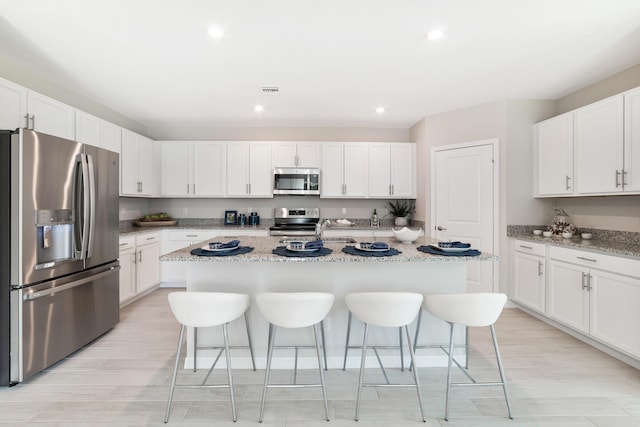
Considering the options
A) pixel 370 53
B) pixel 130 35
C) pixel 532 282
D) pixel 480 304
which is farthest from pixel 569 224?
pixel 130 35

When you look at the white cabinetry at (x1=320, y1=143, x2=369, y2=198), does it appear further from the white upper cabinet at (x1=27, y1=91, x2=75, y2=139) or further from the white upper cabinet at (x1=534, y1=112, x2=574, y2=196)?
the white upper cabinet at (x1=27, y1=91, x2=75, y2=139)

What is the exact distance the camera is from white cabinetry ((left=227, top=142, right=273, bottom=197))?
4.87 metres

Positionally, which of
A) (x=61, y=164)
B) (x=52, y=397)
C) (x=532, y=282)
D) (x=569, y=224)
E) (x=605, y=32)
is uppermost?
(x=605, y=32)

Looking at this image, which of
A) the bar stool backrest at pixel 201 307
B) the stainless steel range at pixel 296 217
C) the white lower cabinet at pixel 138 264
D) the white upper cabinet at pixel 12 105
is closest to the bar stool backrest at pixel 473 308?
the bar stool backrest at pixel 201 307

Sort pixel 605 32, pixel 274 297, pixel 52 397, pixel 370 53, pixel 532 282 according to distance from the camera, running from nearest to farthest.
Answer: pixel 274 297, pixel 52 397, pixel 605 32, pixel 370 53, pixel 532 282

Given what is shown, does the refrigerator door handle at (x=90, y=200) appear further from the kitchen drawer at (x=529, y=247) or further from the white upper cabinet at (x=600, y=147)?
the white upper cabinet at (x=600, y=147)

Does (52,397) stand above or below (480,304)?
below

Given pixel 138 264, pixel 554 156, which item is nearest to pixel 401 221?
pixel 554 156

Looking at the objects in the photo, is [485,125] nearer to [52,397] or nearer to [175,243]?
[175,243]

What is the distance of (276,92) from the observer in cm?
357

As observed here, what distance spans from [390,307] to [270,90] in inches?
109

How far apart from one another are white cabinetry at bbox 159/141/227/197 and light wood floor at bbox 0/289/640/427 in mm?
2699

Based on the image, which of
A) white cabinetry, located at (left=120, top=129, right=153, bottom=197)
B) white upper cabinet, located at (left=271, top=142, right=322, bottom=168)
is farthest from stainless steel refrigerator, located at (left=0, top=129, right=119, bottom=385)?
white upper cabinet, located at (left=271, top=142, right=322, bottom=168)

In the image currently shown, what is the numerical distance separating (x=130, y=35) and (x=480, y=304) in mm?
3163
